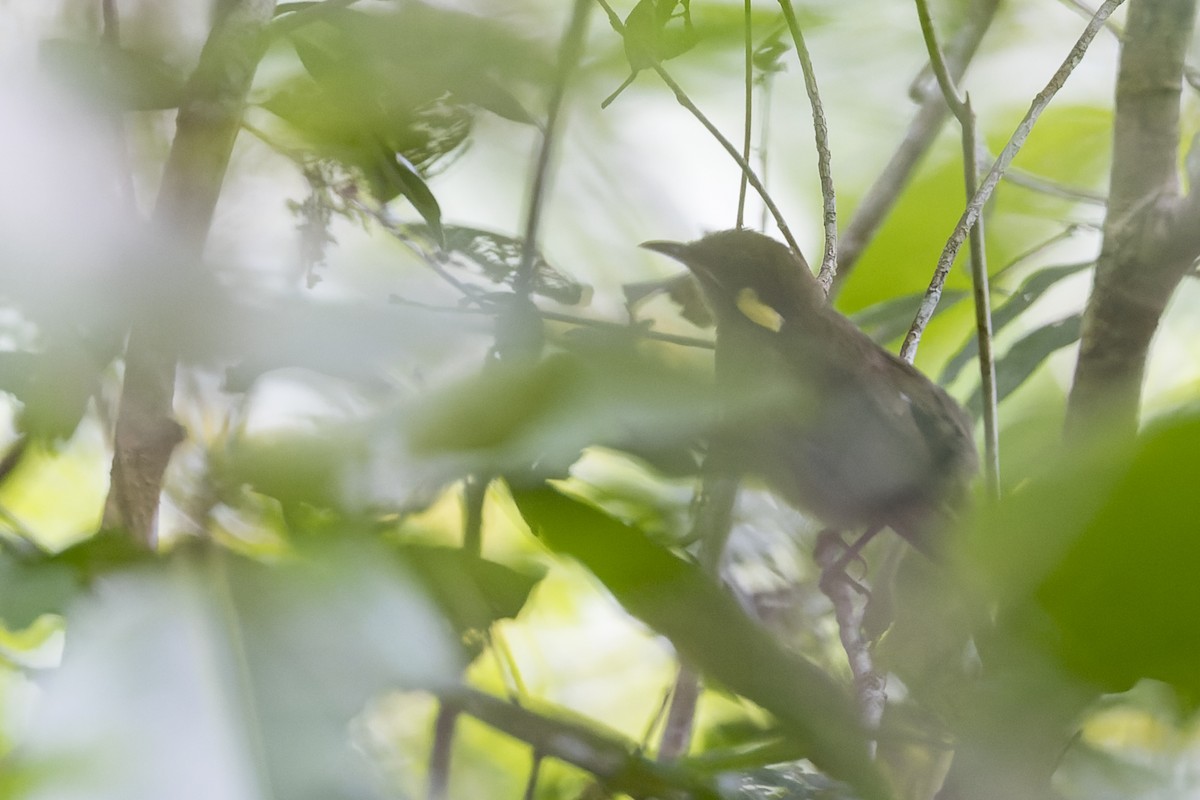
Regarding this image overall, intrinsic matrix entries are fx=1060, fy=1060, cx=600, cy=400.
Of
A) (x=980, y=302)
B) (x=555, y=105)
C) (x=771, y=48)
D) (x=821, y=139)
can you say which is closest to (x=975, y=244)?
(x=980, y=302)

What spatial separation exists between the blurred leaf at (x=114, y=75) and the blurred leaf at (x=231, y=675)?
314 millimetres

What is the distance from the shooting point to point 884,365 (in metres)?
0.96

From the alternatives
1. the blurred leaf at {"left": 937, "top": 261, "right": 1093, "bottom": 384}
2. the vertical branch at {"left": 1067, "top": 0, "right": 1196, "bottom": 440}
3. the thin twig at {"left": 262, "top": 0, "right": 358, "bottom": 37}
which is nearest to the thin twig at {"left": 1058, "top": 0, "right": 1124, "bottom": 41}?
the vertical branch at {"left": 1067, "top": 0, "right": 1196, "bottom": 440}

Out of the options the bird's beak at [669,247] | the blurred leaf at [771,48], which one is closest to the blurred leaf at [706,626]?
the blurred leaf at [771,48]

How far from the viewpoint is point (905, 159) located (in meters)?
1.30

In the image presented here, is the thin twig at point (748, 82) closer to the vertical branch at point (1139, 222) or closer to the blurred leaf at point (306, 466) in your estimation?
the vertical branch at point (1139, 222)

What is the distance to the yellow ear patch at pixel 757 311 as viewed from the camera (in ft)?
3.66

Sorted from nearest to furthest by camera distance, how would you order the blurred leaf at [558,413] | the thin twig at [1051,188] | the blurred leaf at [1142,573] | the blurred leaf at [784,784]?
the blurred leaf at [1142,573] → the blurred leaf at [558,413] → the blurred leaf at [784,784] → the thin twig at [1051,188]

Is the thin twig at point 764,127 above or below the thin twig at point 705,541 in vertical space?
above

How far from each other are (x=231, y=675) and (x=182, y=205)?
302 millimetres

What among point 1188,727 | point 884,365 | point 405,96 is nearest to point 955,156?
point 884,365

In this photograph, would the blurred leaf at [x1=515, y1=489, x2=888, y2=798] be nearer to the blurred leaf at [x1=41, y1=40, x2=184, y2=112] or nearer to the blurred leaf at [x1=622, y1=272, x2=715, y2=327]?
the blurred leaf at [x1=41, y1=40, x2=184, y2=112]

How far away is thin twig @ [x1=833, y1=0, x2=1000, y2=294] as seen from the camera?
1.27 m

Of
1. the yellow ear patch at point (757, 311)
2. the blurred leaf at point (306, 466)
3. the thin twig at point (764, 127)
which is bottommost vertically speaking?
the yellow ear patch at point (757, 311)
